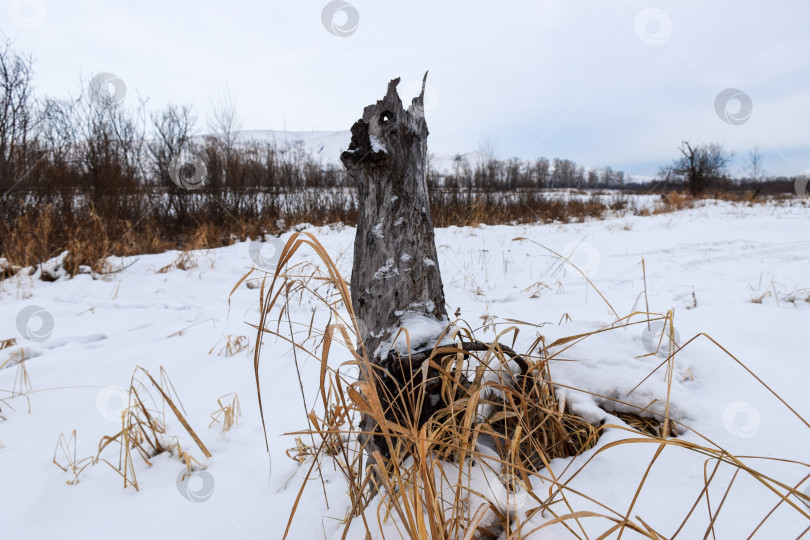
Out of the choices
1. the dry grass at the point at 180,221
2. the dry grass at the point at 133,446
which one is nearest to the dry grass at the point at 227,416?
the dry grass at the point at 133,446

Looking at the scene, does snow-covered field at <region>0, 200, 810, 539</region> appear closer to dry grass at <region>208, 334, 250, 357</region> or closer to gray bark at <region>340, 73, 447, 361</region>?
dry grass at <region>208, 334, 250, 357</region>

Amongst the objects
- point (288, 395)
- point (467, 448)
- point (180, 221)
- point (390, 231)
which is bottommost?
point (288, 395)

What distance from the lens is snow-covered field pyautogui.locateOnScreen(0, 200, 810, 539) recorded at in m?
0.84

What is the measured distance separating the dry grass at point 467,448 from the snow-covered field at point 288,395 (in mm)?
40

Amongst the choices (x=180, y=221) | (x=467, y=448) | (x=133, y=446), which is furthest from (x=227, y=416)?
(x=180, y=221)

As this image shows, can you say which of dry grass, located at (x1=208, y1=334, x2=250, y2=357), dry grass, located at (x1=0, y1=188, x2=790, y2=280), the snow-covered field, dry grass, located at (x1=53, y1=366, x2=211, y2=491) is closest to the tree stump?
the snow-covered field

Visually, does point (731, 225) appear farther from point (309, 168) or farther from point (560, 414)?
point (309, 168)

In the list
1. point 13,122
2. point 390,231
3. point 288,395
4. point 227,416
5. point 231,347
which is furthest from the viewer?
point 13,122

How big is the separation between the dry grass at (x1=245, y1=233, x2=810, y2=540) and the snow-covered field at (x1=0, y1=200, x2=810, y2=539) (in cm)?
4

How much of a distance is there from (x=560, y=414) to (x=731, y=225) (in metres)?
8.17

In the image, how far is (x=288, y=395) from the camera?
177 cm

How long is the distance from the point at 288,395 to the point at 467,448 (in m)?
1.32

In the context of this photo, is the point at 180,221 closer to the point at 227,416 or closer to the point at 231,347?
the point at 231,347

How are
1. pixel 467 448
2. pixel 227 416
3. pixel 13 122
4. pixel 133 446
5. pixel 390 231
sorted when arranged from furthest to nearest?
pixel 13 122 < pixel 227 416 < pixel 133 446 < pixel 390 231 < pixel 467 448
